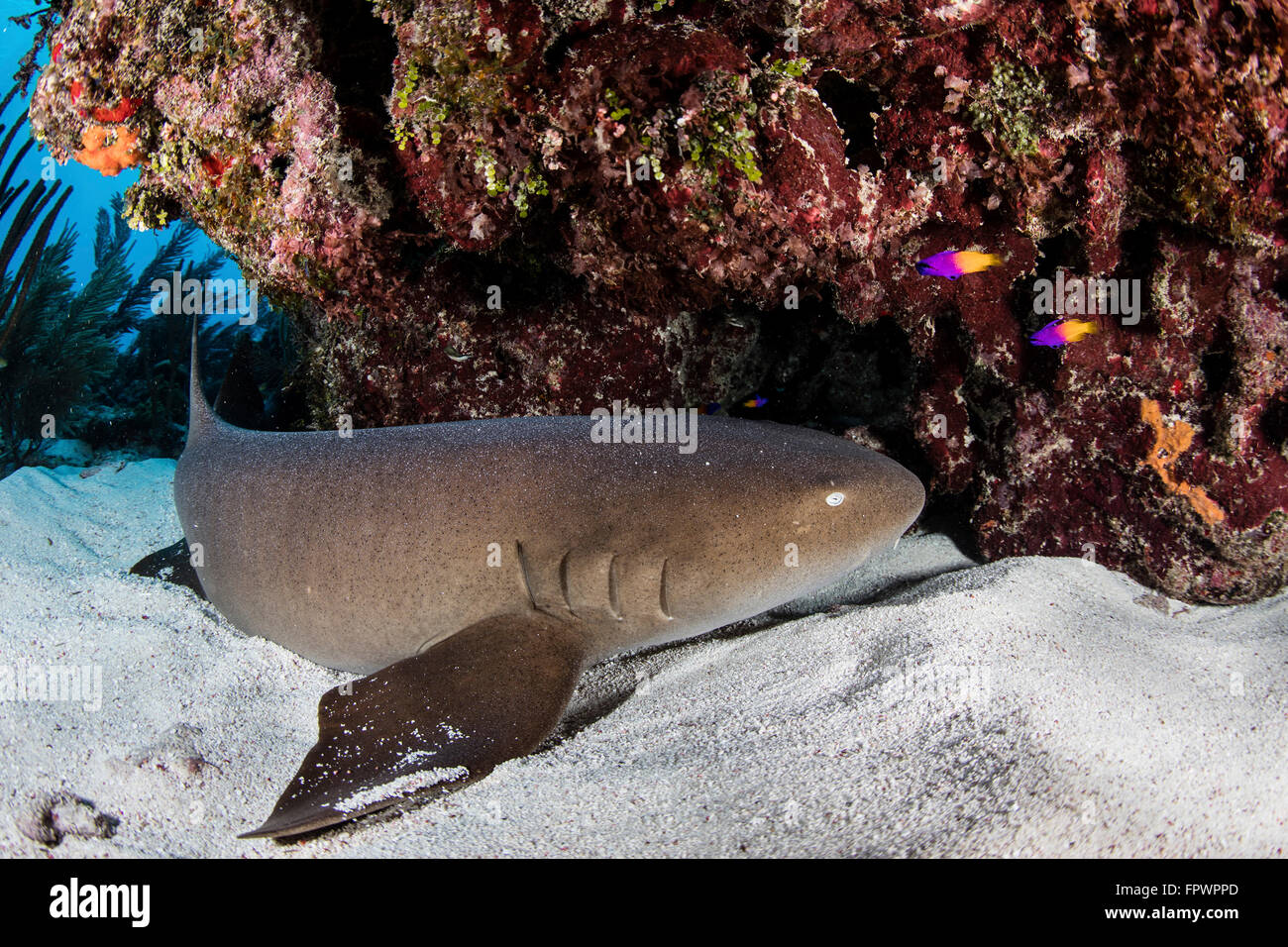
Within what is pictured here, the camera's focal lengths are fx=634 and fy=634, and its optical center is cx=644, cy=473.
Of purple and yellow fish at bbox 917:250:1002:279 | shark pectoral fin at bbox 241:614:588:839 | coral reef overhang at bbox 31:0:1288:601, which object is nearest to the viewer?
shark pectoral fin at bbox 241:614:588:839

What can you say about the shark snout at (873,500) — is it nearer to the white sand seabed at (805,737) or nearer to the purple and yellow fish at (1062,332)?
the white sand seabed at (805,737)

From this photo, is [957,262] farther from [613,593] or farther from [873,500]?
[613,593]

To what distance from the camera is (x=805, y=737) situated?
2.31 m

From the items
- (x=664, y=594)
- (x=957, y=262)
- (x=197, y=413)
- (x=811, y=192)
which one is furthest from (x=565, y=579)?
(x=197, y=413)

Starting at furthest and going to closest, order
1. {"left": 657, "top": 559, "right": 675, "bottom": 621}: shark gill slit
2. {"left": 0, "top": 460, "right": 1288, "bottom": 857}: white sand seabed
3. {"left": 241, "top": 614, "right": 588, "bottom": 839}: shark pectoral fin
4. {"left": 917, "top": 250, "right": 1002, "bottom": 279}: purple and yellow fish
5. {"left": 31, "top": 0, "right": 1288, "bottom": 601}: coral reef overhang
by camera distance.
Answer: {"left": 917, "top": 250, "right": 1002, "bottom": 279}: purple and yellow fish
{"left": 657, "top": 559, "right": 675, "bottom": 621}: shark gill slit
{"left": 31, "top": 0, "right": 1288, "bottom": 601}: coral reef overhang
{"left": 241, "top": 614, "right": 588, "bottom": 839}: shark pectoral fin
{"left": 0, "top": 460, "right": 1288, "bottom": 857}: white sand seabed

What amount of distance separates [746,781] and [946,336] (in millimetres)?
2757

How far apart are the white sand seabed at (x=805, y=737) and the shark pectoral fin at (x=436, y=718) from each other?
0.13m

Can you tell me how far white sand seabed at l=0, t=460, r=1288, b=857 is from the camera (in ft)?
5.95

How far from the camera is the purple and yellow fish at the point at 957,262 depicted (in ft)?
9.84

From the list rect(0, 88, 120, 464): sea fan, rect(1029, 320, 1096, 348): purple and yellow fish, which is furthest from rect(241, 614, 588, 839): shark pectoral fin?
rect(0, 88, 120, 464): sea fan

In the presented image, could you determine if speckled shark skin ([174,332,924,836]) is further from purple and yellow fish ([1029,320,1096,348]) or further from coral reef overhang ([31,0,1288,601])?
purple and yellow fish ([1029,320,1096,348])

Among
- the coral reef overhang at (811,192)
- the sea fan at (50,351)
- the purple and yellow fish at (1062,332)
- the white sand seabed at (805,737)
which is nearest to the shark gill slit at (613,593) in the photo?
the white sand seabed at (805,737)
